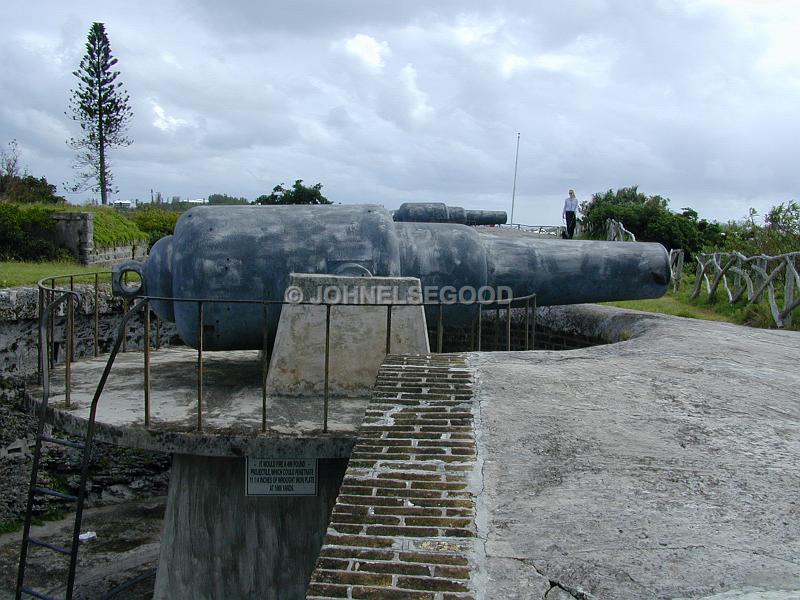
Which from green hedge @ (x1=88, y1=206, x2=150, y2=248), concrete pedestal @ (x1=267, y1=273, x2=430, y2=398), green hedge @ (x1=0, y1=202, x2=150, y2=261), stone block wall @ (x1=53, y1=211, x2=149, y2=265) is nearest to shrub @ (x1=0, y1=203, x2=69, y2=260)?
green hedge @ (x1=0, y1=202, x2=150, y2=261)

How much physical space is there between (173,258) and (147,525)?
5.85m

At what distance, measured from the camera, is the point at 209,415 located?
18.2ft

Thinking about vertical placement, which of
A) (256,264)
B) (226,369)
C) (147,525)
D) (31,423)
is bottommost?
(147,525)

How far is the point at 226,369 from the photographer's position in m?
7.08

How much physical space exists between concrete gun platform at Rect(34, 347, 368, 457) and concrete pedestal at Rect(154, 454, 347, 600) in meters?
0.43

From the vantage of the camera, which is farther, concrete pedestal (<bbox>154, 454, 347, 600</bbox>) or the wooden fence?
the wooden fence

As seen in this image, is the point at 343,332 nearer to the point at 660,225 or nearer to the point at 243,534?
the point at 243,534

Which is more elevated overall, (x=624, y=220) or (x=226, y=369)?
(x=624, y=220)

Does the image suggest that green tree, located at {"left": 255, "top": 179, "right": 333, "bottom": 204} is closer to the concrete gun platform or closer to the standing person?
the standing person

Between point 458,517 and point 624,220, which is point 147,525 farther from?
point 624,220

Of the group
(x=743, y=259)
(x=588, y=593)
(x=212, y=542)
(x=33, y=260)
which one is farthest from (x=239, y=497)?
(x=33, y=260)

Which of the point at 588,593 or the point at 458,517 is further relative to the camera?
the point at 458,517

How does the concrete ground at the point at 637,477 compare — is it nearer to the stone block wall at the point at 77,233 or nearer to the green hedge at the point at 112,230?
the stone block wall at the point at 77,233

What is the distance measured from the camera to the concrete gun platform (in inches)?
200
